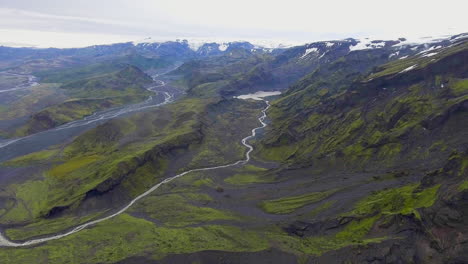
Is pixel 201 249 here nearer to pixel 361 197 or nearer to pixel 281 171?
pixel 361 197

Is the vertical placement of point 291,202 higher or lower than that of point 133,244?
higher

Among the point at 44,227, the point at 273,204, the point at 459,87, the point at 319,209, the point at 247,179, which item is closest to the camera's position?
the point at 319,209

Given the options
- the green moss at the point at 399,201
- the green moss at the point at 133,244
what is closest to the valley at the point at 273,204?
the green moss at the point at 133,244

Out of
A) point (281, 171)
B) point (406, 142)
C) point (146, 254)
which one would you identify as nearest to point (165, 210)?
point (146, 254)

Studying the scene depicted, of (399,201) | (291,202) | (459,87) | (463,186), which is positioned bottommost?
(291,202)

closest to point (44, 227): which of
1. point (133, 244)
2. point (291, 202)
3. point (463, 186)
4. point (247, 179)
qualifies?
point (133, 244)

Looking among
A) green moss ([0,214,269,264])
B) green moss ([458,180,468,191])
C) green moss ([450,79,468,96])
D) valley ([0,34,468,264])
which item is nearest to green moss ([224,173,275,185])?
valley ([0,34,468,264])

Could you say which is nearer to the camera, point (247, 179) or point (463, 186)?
point (463, 186)

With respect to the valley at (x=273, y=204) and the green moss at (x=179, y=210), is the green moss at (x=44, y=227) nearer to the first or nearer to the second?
the valley at (x=273, y=204)

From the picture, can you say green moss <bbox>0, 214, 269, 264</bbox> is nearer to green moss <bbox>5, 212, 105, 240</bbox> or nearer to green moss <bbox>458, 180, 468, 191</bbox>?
green moss <bbox>5, 212, 105, 240</bbox>

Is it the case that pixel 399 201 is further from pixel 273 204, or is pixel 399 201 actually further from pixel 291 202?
pixel 273 204
